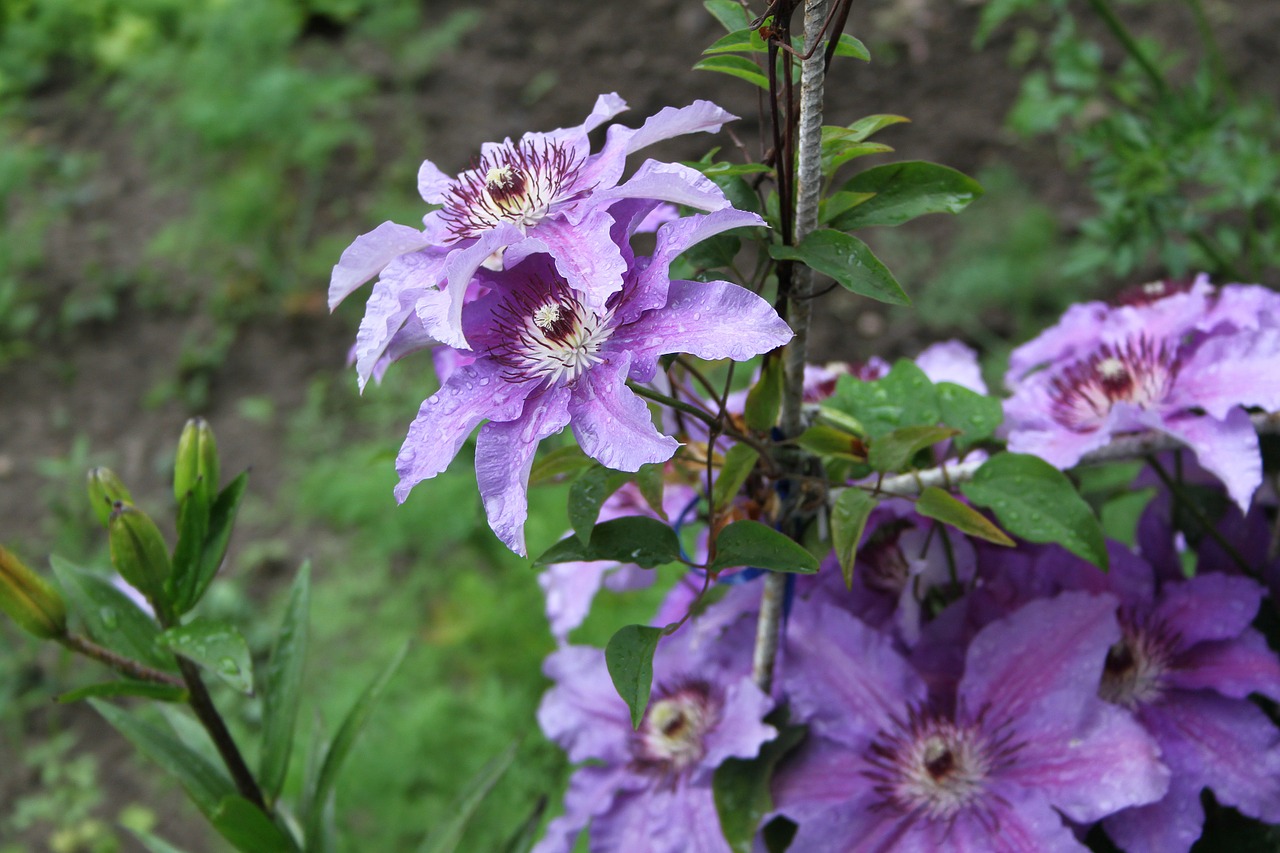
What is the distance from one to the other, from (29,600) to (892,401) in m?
0.58

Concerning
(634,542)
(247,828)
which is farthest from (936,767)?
(247,828)

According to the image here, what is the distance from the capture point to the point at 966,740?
0.73 metres

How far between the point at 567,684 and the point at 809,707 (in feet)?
0.71

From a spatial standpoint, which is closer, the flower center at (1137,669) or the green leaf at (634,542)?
the green leaf at (634,542)

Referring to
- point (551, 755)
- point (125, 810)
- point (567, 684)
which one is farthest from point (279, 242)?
point (567, 684)

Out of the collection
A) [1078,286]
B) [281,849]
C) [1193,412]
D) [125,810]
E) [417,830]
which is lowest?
[125,810]

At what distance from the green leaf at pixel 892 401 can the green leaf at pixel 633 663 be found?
0.75 feet

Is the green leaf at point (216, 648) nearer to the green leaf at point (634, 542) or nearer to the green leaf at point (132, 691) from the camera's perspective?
the green leaf at point (132, 691)

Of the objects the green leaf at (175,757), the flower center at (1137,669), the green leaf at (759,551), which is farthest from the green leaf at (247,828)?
the flower center at (1137,669)

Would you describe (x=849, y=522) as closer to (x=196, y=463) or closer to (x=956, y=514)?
(x=956, y=514)

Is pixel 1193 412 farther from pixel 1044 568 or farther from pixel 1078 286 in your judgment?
pixel 1078 286

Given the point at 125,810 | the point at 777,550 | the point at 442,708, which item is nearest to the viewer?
the point at 777,550

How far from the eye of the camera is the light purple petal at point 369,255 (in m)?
0.54

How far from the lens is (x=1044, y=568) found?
768 mm
